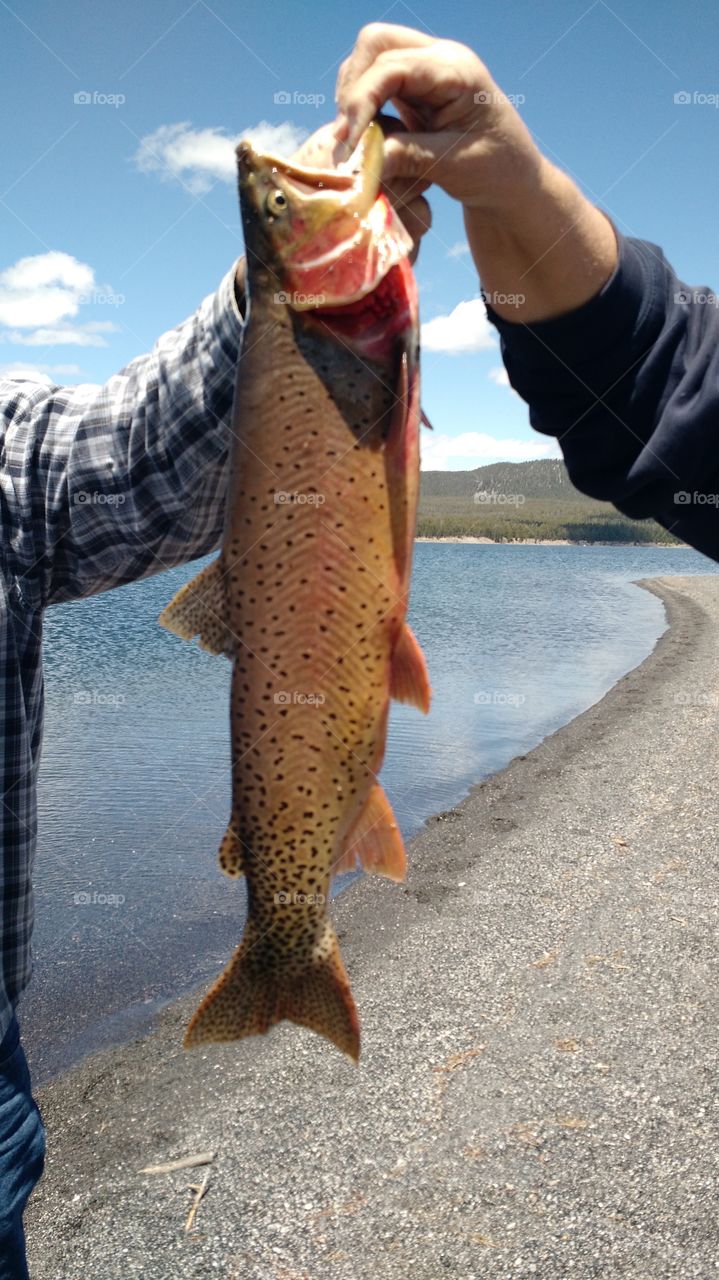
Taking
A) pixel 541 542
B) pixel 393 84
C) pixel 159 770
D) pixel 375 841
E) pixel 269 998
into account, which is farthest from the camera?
pixel 541 542

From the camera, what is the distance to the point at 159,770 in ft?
58.4

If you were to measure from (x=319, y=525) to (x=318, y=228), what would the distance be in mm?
603

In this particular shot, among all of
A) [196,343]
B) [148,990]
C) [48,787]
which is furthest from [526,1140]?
[48,787]

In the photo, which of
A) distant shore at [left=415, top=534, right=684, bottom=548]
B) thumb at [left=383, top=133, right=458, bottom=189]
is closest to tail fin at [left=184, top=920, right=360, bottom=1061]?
thumb at [left=383, top=133, right=458, bottom=189]

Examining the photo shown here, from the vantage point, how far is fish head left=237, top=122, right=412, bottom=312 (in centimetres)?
184

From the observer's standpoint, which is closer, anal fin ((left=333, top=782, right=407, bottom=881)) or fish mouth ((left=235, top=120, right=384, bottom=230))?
fish mouth ((left=235, top=120, right=384, bottom=230))

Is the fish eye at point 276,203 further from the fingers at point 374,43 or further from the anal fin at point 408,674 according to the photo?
the anal fin at point 408,674

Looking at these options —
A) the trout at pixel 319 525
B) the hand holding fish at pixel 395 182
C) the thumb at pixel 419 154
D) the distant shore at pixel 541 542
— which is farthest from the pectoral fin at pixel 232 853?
the distant shore at pixel 541 542

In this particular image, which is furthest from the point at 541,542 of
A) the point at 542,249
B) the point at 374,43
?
the point at 374,43

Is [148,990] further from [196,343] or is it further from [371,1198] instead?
[196,343]

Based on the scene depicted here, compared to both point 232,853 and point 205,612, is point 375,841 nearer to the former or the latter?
point 232,853

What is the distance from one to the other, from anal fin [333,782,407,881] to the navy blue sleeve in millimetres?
934

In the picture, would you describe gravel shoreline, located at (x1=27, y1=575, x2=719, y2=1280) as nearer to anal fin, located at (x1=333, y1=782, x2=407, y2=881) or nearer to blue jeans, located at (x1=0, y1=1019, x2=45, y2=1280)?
blue jeans, located at (x1=0, y1=1019, x2=45, y2=1280)

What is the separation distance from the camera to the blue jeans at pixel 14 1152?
9.00 ft
